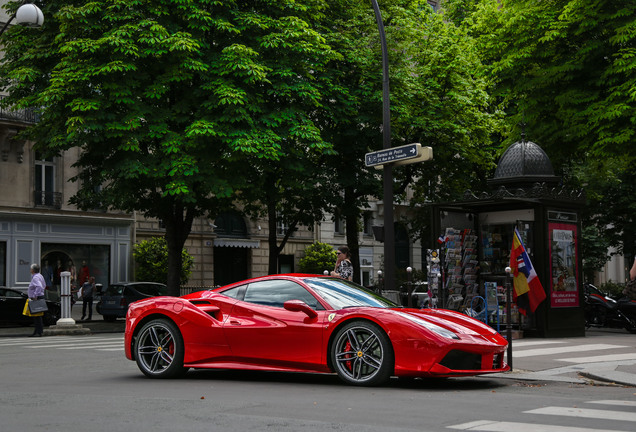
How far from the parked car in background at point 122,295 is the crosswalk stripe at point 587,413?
75.6 ft

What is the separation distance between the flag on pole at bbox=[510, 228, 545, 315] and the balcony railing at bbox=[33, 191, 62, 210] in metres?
23.4

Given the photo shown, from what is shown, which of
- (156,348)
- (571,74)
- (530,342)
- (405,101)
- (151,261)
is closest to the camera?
(156,348)

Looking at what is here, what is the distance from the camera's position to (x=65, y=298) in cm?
2394

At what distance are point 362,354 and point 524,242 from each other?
377 inches

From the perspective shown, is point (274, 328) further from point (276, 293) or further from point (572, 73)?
point (572, 73)

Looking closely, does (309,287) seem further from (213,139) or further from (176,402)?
(213,139)

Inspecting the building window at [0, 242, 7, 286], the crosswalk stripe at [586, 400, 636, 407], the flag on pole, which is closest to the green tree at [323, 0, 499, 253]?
the flag on pole

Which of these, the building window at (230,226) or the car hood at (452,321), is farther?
the building window at (230,226)

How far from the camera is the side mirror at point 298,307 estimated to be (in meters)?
9.38

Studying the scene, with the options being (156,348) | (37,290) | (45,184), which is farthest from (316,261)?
(156,348)

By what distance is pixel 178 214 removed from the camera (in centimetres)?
2742

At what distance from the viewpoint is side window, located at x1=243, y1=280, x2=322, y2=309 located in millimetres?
9844

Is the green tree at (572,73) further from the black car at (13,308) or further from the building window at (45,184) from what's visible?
the building window at (45,184)

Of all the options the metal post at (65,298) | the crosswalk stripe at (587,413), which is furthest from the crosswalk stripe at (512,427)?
the metal post at (65,298)
